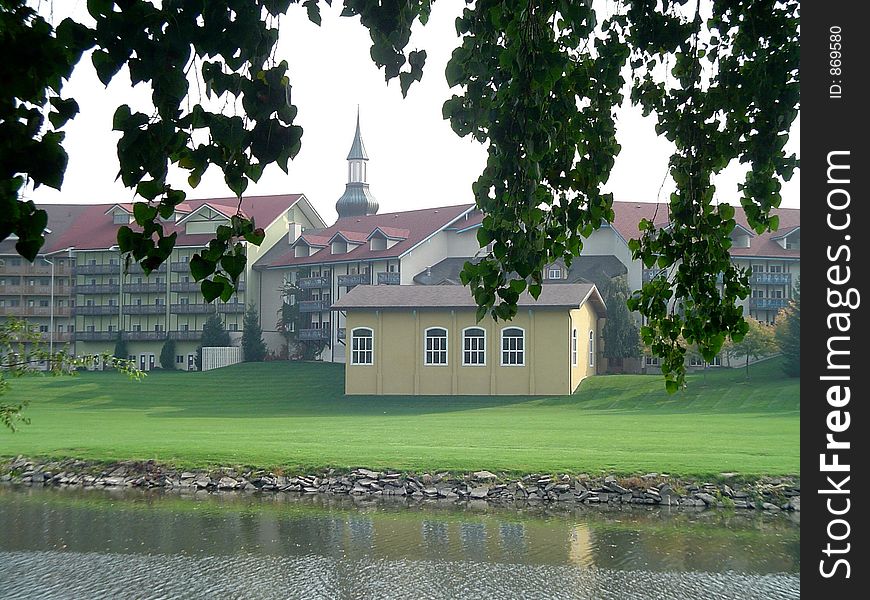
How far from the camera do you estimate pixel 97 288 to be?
6184 centimetres

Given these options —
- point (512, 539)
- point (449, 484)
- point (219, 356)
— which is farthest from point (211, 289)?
point (219, 356)

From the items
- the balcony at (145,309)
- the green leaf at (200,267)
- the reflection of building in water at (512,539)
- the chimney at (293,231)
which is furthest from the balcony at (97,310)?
the green leaf at (200,267)

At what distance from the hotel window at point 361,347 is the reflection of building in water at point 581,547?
23412 millimetres

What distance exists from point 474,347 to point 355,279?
59.5ft

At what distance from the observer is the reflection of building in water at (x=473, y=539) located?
639 inches

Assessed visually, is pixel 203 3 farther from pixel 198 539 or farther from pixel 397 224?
pixel 397 224

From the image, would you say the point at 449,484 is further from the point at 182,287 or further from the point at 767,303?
the point at 182,287

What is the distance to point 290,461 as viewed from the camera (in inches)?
944

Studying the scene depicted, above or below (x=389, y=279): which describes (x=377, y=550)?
below

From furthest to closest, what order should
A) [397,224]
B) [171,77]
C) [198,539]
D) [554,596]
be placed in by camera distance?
[397,224] → [198,539] → [554,596] → [171,77]

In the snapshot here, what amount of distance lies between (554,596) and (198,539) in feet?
22.1

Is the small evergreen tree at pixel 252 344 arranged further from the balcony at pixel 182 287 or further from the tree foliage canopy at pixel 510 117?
the tree foliage canopy at pixel 510 117
